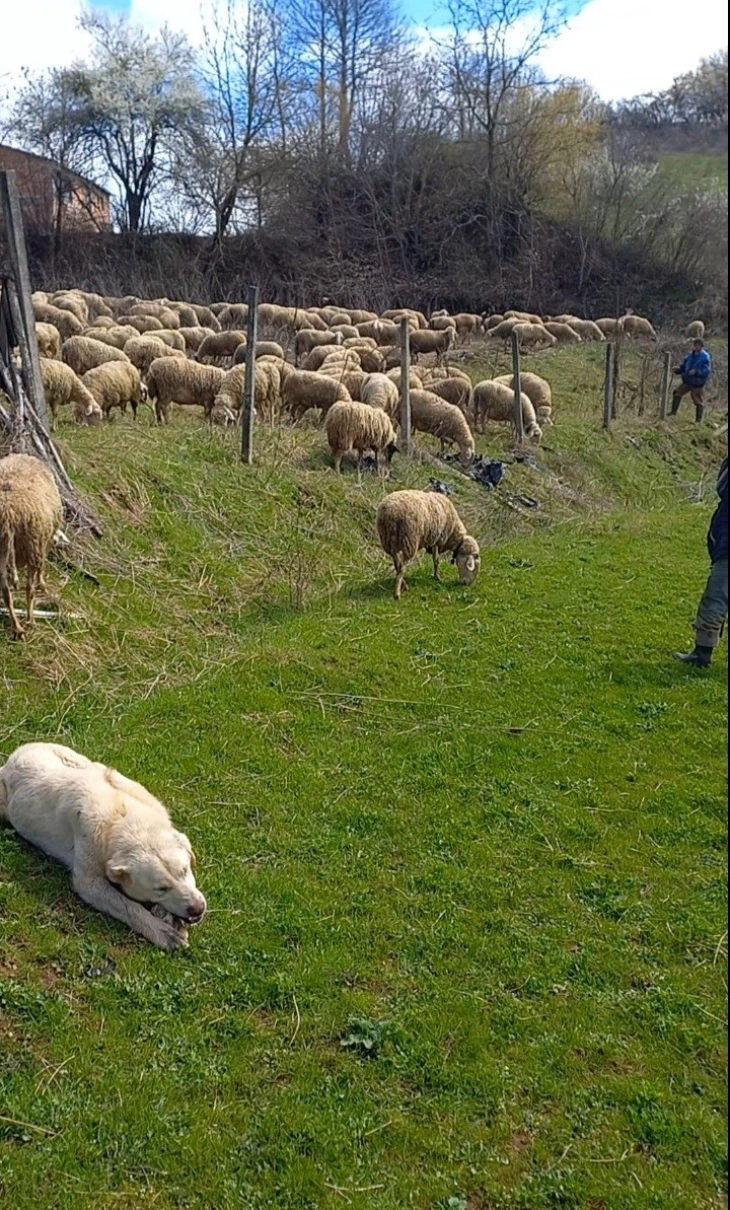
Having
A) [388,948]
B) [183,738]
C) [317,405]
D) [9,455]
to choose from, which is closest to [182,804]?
[183,738]

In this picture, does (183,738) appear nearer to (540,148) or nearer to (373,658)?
(373,658)

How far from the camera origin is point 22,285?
423 inches

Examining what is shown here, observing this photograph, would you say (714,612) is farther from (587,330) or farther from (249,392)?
(587,330)

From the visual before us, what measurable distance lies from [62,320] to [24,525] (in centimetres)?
1720

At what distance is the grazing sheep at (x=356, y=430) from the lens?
1595cm

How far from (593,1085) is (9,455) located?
8.91 metres

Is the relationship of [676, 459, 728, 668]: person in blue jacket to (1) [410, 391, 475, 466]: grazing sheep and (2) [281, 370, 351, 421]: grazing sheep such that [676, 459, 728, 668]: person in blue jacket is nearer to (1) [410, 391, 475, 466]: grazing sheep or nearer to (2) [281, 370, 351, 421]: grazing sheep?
(2) [281, 370, 351, 421]: grazing sheep

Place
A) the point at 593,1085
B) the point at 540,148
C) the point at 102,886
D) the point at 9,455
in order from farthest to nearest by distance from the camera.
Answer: the point at 540,148, the point at 9,455, the point at 102,886, the point at 593,1085

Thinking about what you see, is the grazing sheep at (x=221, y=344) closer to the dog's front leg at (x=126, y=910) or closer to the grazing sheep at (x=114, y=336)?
the grazing sheep at (x=114, y=336)

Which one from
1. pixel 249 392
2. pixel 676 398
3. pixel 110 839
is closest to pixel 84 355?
pixel 249 392

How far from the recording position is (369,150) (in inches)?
1817

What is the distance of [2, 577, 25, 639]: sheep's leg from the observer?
8789mm

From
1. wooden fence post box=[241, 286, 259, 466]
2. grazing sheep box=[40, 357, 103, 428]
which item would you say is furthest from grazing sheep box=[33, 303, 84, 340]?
wooden fence post box=[241, 286, 259, 466]

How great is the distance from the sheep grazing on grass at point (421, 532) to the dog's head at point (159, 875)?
6937 mm
